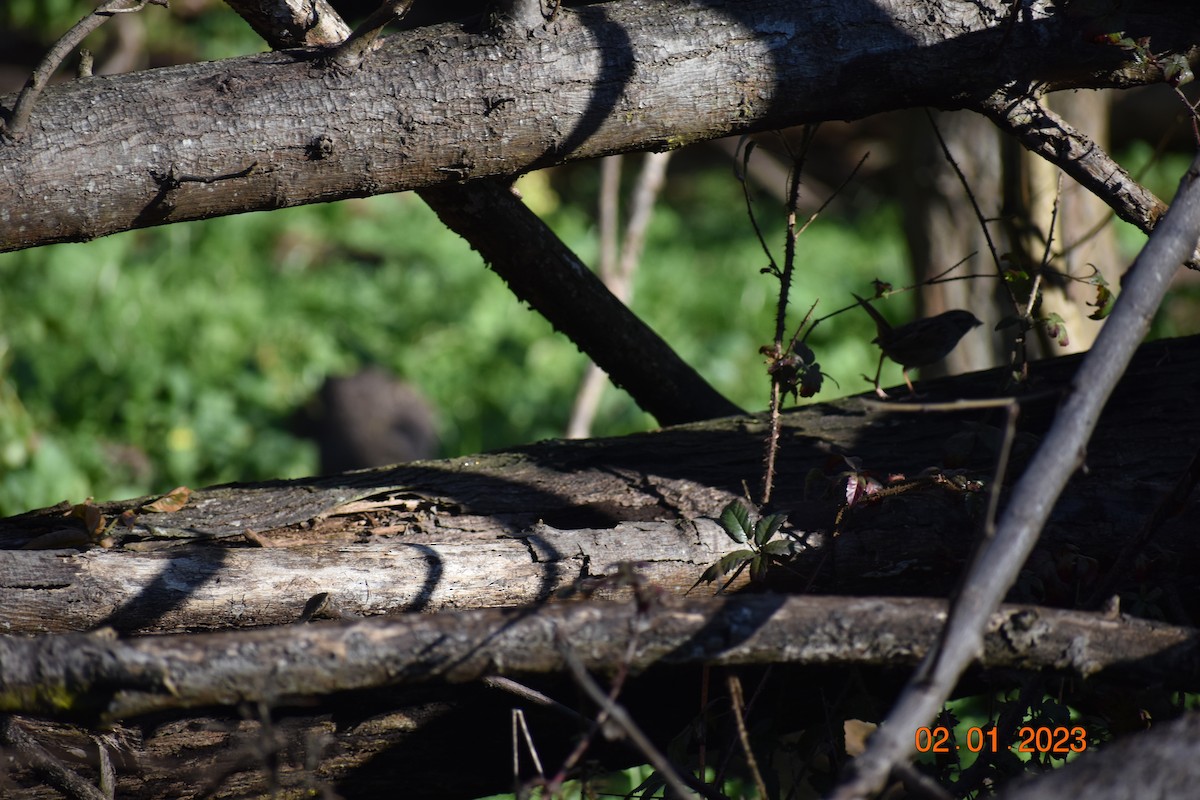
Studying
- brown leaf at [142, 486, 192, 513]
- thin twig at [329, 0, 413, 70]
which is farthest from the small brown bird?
brown leaf at [142, 486, 192, 513]

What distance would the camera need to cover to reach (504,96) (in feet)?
5.18

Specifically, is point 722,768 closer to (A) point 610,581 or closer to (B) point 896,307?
(A) point 610,581

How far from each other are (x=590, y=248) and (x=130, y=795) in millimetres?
5420

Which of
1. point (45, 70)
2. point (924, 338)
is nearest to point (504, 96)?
point (45, 70)

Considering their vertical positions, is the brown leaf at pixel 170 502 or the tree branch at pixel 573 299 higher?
the tree branch at pixel 573 299

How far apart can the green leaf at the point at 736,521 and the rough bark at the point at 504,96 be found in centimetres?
60

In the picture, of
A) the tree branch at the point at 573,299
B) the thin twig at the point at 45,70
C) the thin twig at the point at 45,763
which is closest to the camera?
the thin twig at the point at 45,70

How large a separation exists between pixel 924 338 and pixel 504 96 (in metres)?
0.88

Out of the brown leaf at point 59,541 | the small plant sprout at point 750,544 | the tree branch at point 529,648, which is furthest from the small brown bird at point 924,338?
the brown leaf at point 59,541

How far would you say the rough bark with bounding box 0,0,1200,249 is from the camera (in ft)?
4.88

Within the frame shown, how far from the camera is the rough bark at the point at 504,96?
4.88 feet

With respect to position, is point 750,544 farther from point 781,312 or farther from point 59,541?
point 59,541
